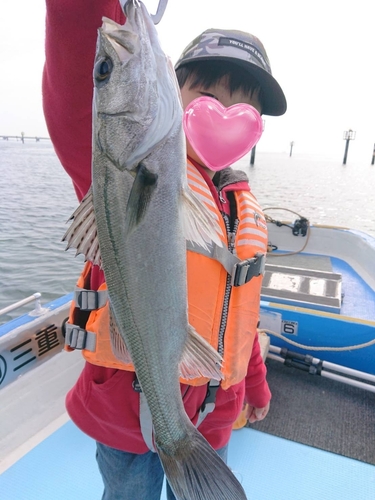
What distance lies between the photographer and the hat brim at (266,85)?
149 centimetres

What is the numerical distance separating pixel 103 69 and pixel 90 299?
821 mm

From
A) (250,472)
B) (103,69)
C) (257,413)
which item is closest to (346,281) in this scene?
(250,472)

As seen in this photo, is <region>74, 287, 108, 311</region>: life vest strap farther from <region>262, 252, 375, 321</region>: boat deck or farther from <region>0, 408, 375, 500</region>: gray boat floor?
<region>262, 252, 375, 321</region>: boat deck

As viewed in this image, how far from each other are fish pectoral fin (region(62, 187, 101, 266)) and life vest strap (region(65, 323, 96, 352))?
1.66 feet

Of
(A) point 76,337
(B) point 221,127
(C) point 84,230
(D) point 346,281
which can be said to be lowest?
(D) point 346,281

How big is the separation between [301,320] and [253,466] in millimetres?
1552

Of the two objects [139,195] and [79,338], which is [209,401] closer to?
[79,338]

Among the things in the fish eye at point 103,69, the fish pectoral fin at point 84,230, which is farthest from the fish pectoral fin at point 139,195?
the fish eye at point 103,69

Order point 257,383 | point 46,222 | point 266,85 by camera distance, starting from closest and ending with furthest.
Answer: point 266,85
point 257,383
point 46,222

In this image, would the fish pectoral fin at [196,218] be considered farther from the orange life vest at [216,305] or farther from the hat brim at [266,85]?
the hat brim at [266,85]

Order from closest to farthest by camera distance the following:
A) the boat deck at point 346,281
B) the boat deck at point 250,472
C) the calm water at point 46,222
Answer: the boat deck at point 250,472
the boat deck at point 346,281
the calm water at point 46,222

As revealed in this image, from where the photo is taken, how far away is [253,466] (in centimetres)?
260

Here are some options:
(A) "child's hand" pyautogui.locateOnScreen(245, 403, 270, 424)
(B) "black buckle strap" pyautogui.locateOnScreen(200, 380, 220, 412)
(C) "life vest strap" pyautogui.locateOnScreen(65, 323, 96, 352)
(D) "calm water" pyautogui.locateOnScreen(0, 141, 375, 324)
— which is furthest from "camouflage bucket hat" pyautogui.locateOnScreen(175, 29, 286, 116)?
(D) "calm water" pyautogui.locateOnScreen(0, 141, 375, 324)

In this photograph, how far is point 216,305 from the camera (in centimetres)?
155
